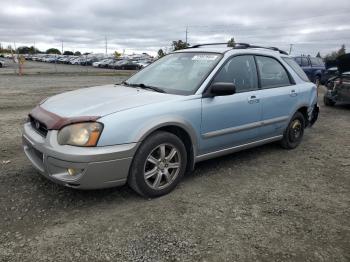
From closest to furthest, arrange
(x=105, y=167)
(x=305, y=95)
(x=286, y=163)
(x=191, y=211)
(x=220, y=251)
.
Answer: (x=220, y=251) < (x=105, y=167) < (x=191, y=211) < (x=286, y=163) < (x=305, y=95)

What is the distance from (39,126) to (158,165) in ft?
4.40

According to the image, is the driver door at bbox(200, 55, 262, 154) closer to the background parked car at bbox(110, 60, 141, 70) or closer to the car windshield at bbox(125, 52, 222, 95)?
the car windshield at bbox(125, 52, 222, 95)

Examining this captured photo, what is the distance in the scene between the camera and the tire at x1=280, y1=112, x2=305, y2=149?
19.1 ft

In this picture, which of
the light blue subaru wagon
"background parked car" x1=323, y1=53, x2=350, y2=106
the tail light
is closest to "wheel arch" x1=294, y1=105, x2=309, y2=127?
the light blue subaru wagon

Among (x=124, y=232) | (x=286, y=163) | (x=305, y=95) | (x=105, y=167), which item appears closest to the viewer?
(x=124, y=232)

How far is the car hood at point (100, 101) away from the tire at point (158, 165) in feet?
1.39

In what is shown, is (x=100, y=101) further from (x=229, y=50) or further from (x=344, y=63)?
(x=344, y=63)

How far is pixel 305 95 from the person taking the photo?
5949mm

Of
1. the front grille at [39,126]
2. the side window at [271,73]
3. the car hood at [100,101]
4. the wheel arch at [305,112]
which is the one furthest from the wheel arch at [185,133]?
the wheel arch at [305,112]

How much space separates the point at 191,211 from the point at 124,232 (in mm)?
764

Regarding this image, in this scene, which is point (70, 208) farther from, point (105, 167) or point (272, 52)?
point (272, 52)

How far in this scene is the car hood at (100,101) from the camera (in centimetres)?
361

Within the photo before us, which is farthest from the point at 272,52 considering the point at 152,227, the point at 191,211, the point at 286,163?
the point at 152,227

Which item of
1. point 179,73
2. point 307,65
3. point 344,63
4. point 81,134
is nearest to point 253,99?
point 179,73
